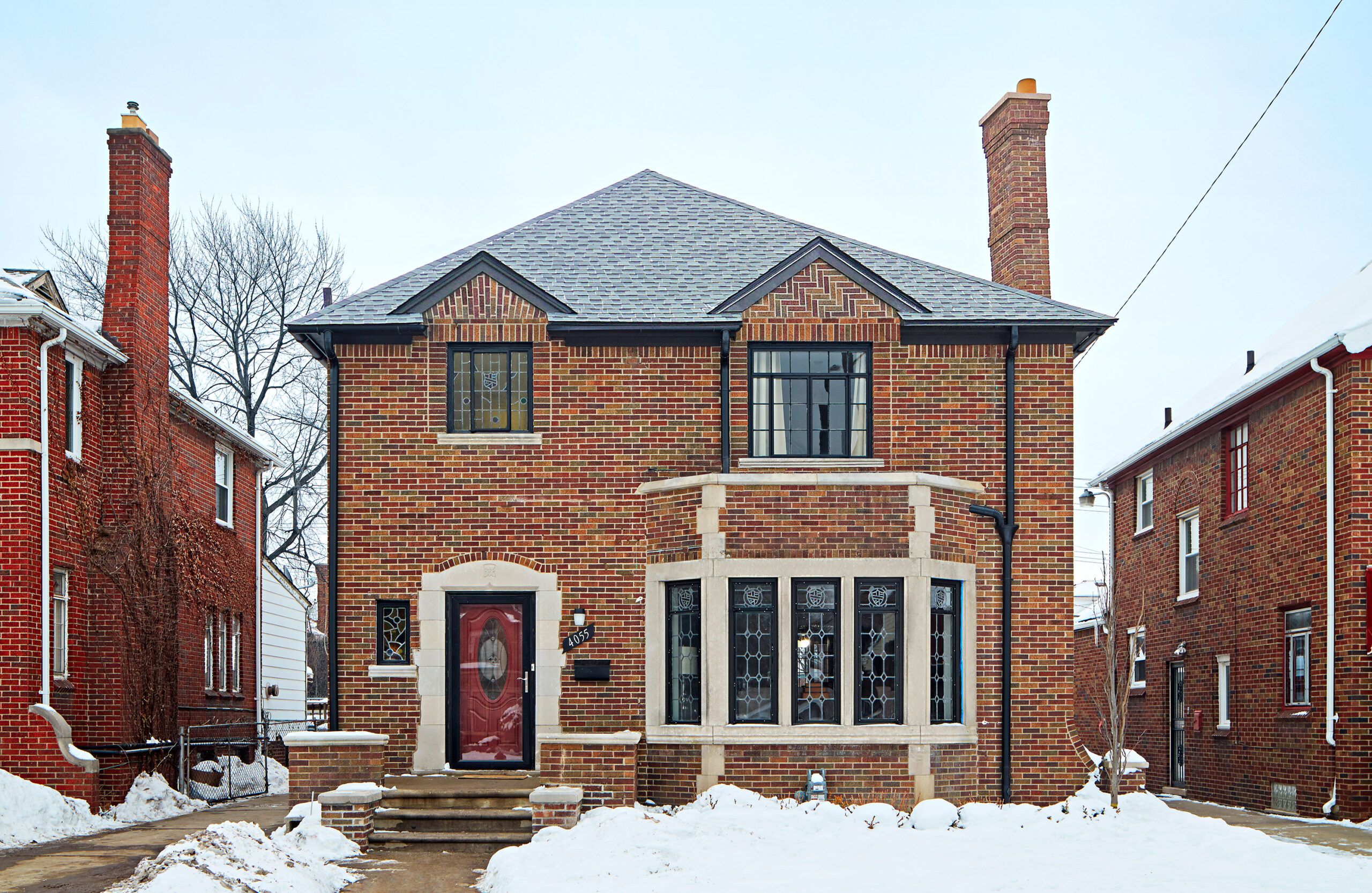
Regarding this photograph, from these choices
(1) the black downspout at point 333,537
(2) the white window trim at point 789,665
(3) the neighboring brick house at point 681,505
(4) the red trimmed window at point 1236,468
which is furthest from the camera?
(4) the red trimmed window at point 1236,468

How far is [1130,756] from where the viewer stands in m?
17.2

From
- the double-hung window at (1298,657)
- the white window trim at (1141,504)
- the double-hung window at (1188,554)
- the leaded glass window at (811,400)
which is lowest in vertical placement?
the double-hung window at (1298,657)

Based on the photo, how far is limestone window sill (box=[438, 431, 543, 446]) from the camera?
17578 mm

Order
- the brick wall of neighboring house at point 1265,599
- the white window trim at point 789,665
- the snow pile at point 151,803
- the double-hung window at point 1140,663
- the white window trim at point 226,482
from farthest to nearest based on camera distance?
the double-hung window at point 1140,663 → the white window trim at point 226,482 → the snow pile at point 151,803 → the brick wall of neighboring house at point 1265,599 → the white window trim at point 789,665

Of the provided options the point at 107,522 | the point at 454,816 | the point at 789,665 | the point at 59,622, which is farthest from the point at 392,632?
the point at 107,522

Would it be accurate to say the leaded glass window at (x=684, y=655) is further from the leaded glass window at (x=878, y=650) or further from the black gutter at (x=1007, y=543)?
the black gutter at (x=1007, y=543)

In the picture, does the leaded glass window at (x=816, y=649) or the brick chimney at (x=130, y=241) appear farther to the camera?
the brick chimney at (x=130, y=241)

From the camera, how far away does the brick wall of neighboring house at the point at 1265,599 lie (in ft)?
59.2

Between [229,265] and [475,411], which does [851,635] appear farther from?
[229,265]

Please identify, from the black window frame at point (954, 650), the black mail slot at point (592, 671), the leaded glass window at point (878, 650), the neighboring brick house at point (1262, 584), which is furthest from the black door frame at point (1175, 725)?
the black mail slot at point (592, 671)

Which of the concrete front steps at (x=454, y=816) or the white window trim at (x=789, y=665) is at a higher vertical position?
the white window trim at (x=789, y=665)

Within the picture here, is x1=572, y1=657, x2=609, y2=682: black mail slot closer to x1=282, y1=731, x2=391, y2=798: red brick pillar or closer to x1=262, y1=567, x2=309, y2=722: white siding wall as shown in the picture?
x1=282, y1=731, x2=391, y2=798: red brick pillar

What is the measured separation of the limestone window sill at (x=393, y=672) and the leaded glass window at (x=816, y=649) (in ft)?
15.6

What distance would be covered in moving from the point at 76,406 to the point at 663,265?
850 cm
